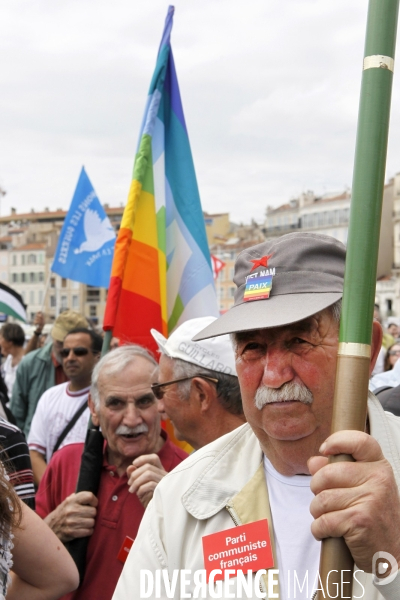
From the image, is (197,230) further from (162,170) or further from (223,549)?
(223,549)

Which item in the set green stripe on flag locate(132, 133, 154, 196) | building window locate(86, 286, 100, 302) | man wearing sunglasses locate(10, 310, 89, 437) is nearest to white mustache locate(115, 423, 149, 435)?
green stripe on flag locate(132, 133, 154, 196)

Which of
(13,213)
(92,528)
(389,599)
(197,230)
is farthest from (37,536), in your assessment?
(13,213)

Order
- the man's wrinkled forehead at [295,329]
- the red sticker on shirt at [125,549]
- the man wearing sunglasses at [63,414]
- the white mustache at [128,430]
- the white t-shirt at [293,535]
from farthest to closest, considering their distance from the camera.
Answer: the man wearing sunglasses at [63,414] → the white mustache at [128,430] → the red sticker on shirt at [125,549] → the man's wrinkled forehead at [295,329] → the white t-shirt at [293,535]

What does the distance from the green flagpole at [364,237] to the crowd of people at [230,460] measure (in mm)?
52

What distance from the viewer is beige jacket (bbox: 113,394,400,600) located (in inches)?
75.0

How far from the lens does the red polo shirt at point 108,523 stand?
3197mm

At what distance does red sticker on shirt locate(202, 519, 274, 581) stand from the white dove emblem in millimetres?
7268

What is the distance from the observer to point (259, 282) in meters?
2.01

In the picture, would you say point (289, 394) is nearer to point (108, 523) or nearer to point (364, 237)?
point (364, 237)

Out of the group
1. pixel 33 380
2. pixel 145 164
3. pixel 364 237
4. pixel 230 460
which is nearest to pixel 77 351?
pixel 33 380

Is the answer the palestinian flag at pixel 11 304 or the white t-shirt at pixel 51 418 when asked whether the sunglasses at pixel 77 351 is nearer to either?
the white t-shirt at pixel 51 418

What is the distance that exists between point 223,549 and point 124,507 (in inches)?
61.4

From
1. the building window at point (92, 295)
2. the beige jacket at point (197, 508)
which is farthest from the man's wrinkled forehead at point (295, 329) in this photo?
the building window at point (92, 295)

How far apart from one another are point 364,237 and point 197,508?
1.03 m
